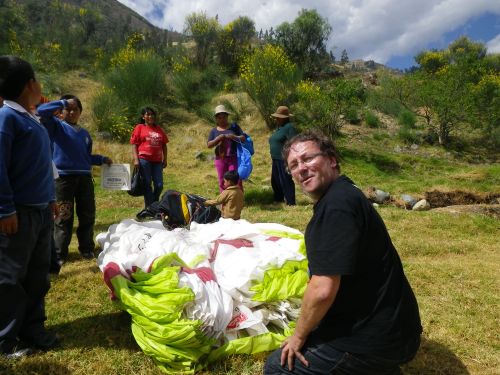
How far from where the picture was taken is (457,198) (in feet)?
26.9

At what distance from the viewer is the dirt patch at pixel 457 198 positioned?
798 cm

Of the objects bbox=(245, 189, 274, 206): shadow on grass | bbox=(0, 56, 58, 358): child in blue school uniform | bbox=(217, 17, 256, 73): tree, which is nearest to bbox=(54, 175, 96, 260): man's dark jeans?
bbox=(0, 56, 58, 358): child in blue school uniform

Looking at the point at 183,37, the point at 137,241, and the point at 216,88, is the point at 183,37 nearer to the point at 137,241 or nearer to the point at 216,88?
the point at 216,88

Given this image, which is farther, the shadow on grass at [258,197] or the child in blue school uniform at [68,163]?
the shadow on grass at [258,197]

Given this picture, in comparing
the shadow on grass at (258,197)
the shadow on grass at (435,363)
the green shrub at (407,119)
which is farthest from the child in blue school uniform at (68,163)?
the green shrub at (407,119)

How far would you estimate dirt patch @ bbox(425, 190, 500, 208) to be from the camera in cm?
798

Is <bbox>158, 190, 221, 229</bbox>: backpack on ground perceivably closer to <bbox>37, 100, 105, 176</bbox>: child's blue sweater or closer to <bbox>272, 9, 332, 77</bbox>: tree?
<bbox>37, 100, 105, 176</bbox>: child's blue sweater

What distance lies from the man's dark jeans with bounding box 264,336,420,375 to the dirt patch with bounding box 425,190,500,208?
6.80m

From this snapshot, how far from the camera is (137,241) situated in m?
2.96

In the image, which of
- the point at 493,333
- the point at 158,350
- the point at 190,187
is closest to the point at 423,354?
the point at 493,333

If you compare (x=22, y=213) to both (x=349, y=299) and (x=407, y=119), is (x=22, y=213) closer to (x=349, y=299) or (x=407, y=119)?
(x=349, y=299)

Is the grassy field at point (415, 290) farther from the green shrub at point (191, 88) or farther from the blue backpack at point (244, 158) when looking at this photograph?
the green shrub at point (191, 88)

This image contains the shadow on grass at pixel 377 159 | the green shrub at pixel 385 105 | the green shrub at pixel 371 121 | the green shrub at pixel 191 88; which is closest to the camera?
the shadow on grass at pixel 377 159

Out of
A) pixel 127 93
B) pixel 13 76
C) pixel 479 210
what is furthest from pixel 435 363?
pixel 127 93
